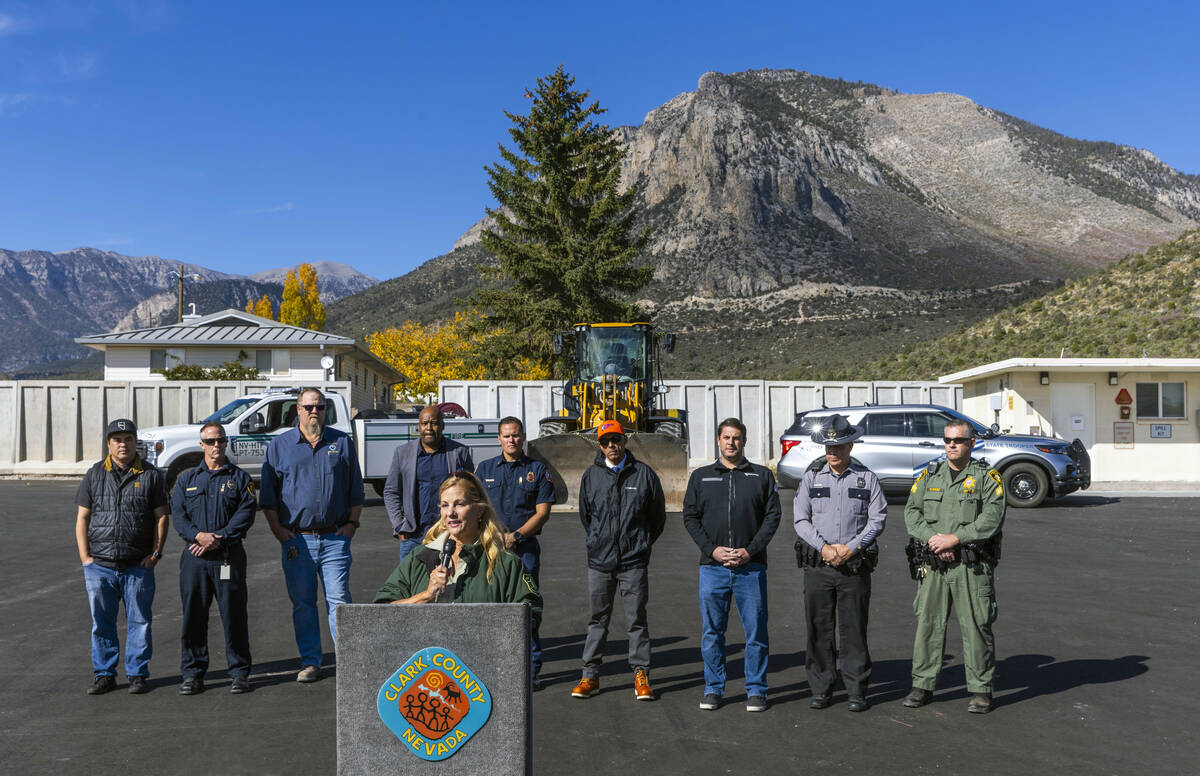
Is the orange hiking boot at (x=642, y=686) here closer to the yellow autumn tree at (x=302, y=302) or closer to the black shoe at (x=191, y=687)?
the black shoe at (x=191, y=687)

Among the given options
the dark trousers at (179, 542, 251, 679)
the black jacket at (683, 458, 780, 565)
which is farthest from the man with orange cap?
the dark trousers at (179, 542, 251, 679)

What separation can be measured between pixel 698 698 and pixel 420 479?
2514mm

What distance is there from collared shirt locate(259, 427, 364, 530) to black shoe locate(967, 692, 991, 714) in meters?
4.29

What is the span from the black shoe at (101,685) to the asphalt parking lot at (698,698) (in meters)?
0.10

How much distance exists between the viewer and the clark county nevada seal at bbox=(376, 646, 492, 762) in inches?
146

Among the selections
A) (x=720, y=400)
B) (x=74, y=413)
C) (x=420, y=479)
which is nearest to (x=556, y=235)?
(x=720, y=400)

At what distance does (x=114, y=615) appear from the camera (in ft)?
23.2

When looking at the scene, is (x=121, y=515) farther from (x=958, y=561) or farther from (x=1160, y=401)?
(x=1160, y=401)

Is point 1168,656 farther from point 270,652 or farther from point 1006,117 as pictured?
point 1006,117

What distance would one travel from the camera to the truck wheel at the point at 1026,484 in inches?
739

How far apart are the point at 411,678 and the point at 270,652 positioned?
4.82m

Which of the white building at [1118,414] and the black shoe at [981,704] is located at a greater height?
the white building at [1118,414]

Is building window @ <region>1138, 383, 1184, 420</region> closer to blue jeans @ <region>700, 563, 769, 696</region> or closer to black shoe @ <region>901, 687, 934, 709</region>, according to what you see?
black shoe @ <region>901, 687, 934, 709</region>

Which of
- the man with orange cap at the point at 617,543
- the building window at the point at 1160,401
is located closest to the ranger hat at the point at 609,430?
the man with orange cap at the point at 617,543
